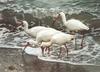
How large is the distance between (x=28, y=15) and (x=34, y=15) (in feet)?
0.73

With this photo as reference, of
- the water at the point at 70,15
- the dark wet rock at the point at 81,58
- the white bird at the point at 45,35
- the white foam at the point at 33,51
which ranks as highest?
the white bird at the point at 45,35

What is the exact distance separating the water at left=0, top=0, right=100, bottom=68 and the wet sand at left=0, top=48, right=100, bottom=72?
19.3 inches

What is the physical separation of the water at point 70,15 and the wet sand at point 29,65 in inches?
19.3

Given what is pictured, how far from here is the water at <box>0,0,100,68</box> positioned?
991 cm

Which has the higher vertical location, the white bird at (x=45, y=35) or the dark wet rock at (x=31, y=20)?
the white bird at (x=45, y=35)

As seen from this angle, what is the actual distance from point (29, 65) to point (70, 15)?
5467 millimetres

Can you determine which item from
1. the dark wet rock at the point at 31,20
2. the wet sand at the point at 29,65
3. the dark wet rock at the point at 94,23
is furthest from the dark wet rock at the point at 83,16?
the wet sand at the point at 29,65

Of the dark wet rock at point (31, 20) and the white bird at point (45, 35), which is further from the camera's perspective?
the dark wet rock at point (31, 20)

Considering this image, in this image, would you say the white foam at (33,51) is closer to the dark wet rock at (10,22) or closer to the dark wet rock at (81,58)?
the dark wet rock at (81,58)

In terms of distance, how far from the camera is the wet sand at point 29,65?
873 cm

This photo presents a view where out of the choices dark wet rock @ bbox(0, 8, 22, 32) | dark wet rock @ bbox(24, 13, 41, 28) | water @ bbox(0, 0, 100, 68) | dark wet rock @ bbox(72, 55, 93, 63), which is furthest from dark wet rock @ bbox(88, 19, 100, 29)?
dark wet rock @ bbox(72, 55, 93, 63)

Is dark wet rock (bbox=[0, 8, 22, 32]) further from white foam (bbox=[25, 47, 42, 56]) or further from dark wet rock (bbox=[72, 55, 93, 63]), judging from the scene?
dark wet rock (bbox=[72, 55, 93, 63])

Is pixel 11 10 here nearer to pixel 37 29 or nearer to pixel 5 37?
pixel 5 37

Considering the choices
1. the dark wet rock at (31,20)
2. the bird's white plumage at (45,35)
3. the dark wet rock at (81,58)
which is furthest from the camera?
the dark wet rock at (31,20)
